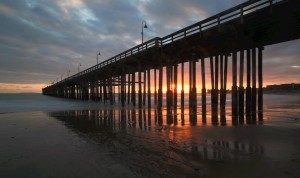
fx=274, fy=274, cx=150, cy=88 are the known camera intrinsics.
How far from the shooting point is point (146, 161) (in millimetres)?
6414

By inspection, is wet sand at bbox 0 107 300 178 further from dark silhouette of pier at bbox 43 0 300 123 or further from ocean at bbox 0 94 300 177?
dark silhouette of pier at bbox 43 0 300 123

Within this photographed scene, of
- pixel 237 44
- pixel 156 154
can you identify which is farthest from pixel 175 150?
pixel 237 44

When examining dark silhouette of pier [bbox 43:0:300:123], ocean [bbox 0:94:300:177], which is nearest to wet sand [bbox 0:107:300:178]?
ocean [bbox 0:94:300:177]

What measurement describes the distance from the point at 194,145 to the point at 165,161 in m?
1.91

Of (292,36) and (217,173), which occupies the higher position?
(292,36)

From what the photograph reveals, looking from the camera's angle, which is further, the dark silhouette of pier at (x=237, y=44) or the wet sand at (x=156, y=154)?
Answer: the dark silhouette of pier at (x=237, y=44)

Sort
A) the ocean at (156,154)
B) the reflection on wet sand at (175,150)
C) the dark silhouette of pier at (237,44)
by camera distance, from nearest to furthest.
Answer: the ocean at (156,154) → the reflection on wet sand at (175,150) → the dark silhouette of pier at (237,44)

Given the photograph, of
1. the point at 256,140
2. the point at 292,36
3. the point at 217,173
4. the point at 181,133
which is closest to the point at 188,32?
the point at 292,36

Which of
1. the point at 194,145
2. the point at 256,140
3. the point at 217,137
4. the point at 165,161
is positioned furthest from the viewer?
the point at 217,137

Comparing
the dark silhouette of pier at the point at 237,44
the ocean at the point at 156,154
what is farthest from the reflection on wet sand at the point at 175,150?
the dark silhouette of pier at the point at 237,44

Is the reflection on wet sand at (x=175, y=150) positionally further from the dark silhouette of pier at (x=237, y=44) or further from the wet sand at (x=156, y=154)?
the dark silhouette of pier at (x=237, y=44)

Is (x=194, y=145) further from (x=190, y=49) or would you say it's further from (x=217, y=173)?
(x=190, y=49)

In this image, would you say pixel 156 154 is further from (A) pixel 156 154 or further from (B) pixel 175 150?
(B) pixel 175 150

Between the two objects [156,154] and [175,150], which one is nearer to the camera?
[156,154]
